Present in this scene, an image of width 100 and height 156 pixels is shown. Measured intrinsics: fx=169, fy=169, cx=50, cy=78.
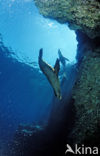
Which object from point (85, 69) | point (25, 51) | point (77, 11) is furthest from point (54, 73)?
point (25, 51)

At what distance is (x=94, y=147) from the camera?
4.65m

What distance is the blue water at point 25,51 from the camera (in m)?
15.1


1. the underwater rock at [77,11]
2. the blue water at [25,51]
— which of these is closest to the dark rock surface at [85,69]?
the underwater rock at [77,11]

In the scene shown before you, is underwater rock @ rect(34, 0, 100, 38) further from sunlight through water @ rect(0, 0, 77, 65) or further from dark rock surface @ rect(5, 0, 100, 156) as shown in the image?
sunlight through water @ rect(0, 0, 77, 65)

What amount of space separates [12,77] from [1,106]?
9.82 metres

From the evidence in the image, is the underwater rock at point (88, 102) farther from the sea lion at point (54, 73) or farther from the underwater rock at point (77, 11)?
the sea lion at point (54, 73)

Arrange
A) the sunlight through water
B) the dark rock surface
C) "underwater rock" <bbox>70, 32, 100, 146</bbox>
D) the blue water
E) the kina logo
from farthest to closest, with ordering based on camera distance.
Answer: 1. the blue water
2. the sunlight through water
3. "underwater rock" <bbox>70, 32, 100, 146</bbox>
4. the kina logo
5. the dark rock surface

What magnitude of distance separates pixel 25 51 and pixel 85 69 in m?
16.6

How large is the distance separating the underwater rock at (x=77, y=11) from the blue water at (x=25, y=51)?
871 centimetres

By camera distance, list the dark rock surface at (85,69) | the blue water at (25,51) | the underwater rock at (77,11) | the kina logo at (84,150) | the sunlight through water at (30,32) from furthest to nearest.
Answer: the blue water at (25,51), the sunlight through water at (30,32), the kina logo at (84,150), the dark rock surface at (85,69), the underwater rock at (77,11)

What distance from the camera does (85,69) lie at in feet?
18.0

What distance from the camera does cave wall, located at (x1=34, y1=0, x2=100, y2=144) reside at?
4.18m

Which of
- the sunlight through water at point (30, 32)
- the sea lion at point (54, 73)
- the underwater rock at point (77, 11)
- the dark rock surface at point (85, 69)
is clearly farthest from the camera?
the sunlight through water at point (30, 32)

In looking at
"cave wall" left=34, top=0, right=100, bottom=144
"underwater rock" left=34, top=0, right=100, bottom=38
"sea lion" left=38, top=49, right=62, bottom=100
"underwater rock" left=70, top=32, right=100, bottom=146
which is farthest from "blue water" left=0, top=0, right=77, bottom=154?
"sea lion" left=38, top=49, right=62, bottom=100
